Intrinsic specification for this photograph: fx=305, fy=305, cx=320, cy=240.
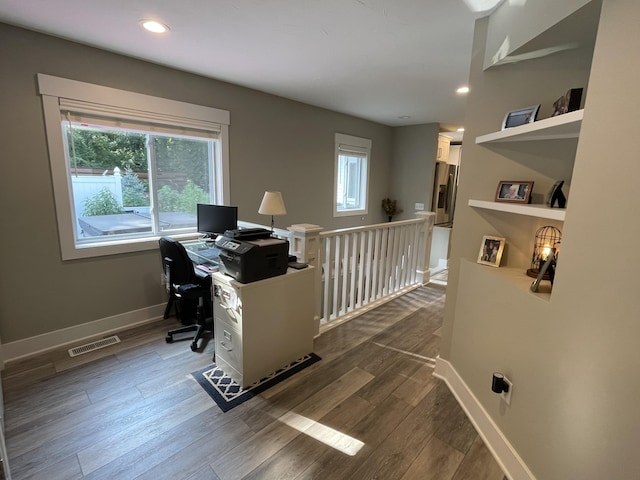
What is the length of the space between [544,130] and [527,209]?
372mm

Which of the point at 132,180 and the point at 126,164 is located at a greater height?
the point at 126,164

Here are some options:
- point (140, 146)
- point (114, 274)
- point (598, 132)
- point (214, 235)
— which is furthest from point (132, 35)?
point (598, 132)

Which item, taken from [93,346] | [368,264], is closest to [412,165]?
[368,264]

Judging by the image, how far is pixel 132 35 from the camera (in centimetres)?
229

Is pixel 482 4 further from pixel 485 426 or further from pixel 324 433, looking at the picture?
pixel 324 433

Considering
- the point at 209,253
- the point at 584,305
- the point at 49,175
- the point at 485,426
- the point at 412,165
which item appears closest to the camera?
the point at 584,305

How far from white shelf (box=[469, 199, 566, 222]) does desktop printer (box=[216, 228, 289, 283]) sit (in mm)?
1322

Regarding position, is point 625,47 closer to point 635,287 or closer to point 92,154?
point 635,287

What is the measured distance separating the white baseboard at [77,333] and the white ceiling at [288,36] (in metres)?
2.37

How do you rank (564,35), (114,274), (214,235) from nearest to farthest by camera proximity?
(564,35)
(114,274)
(214,235)

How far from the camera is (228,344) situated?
7.27 feet

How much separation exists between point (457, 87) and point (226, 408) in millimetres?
3748

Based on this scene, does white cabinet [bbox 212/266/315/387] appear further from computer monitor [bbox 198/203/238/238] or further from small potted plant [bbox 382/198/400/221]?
small potted plant [bbox 382/198/400/221]

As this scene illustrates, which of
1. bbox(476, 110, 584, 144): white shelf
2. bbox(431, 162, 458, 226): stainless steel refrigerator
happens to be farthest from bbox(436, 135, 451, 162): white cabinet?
bbox(476, 110, 584, 144): white shelf
